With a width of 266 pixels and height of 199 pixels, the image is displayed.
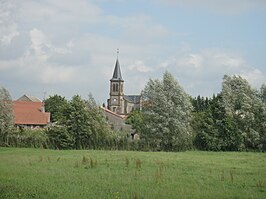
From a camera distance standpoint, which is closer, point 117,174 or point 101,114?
point 117,174

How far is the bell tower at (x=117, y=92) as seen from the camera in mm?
143250

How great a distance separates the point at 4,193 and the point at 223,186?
9006mm

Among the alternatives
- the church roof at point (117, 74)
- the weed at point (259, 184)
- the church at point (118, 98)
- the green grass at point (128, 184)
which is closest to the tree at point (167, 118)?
the green grass at point (128, 184)

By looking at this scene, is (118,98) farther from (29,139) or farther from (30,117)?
(29,139)

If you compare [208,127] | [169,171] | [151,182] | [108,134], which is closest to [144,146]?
[108,134]

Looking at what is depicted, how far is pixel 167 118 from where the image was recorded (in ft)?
186

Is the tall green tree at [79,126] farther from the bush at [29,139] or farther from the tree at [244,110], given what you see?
the tree at [244,110]

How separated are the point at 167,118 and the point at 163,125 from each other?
113cm

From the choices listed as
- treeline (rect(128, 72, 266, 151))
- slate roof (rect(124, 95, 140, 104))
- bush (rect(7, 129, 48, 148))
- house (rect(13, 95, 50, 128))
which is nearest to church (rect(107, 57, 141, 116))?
slate roof (rect(124, 95, 140, 104))

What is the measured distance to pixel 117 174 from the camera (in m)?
21.8

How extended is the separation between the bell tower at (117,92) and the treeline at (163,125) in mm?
80122

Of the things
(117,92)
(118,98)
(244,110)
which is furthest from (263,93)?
(118,98)

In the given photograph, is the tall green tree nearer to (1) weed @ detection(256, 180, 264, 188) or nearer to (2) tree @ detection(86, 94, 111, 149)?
(2) tree @ detection(86, 94, 111, 149)

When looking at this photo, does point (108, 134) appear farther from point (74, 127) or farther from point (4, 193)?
point (4, 193)
